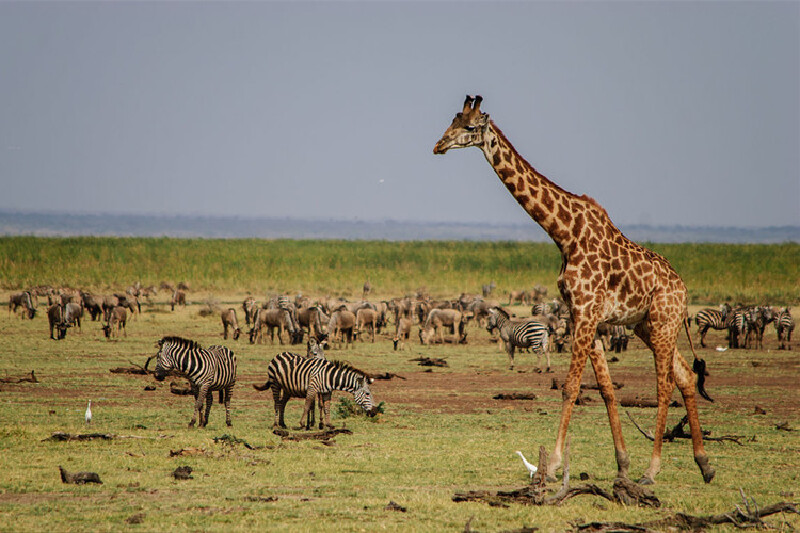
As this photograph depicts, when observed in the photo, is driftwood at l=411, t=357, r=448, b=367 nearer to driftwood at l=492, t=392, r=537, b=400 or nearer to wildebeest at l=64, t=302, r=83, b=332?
driftwood at l=492, t=392, r=537, b=400

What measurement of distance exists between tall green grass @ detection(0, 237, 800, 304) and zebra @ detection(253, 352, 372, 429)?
41.6 m

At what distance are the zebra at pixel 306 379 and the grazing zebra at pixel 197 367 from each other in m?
0.92

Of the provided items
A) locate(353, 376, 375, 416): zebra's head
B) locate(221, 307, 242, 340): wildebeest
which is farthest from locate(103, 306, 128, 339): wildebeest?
locate(353, 376, 375, 416): zebra's head

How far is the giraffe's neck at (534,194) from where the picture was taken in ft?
40.8

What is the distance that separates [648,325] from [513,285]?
5406 centimetres

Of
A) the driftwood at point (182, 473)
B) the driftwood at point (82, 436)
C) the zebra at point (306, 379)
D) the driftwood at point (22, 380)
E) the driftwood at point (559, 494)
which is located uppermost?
the zebra at point (306, 379)

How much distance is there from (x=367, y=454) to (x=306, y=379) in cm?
254

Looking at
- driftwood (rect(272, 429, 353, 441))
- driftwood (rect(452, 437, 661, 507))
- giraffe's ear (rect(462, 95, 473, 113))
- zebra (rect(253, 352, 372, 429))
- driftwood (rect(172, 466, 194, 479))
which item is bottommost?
driftwood (rect(272, 429, 353, 441))

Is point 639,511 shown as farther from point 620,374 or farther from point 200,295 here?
point 200,295

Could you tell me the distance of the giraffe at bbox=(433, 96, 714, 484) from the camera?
12.0 meters

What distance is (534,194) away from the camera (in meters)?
12.5

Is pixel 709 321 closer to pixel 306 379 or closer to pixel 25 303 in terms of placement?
pixel 306 379

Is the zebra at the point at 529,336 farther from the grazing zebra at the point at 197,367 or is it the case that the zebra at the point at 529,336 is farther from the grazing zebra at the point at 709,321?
the grazing zebra at the point at 197,367

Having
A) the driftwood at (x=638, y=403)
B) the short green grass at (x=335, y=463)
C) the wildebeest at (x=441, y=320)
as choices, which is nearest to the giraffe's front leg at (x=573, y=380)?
the short green grass at (x=335, y=463)
